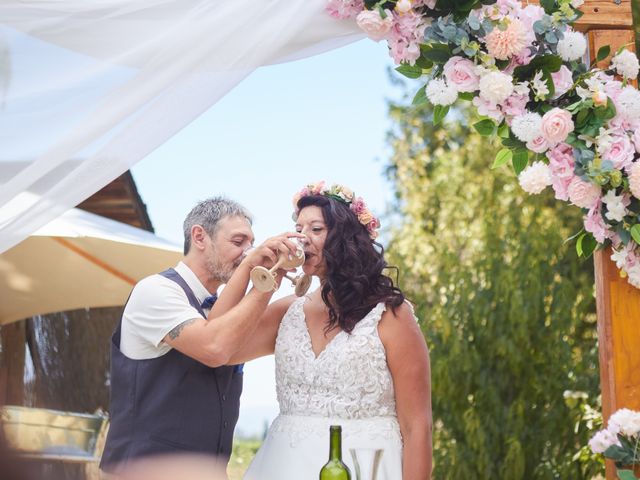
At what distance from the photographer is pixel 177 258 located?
5375mm

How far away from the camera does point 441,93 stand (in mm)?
3119

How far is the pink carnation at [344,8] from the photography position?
3.09 m

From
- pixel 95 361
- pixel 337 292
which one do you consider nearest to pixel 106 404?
pixel 95 361

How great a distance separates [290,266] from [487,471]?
3786mm

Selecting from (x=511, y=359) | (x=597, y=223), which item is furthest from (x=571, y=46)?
(x=511, y=359)

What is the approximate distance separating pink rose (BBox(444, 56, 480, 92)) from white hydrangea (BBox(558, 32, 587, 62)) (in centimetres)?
30

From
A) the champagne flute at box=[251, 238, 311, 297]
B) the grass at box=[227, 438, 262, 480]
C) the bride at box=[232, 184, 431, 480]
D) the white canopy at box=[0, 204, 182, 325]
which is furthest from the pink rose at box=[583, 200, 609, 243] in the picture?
the grass at box=[227, 438, 262, 480]

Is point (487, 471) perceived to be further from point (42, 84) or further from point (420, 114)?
point (420, 114)

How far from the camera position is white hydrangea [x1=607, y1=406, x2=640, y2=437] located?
9.74 feet

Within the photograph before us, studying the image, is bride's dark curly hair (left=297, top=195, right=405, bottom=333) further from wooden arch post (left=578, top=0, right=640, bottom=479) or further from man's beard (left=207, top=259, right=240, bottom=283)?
wooden arch post (left=578, top=0, right=640, bottom=479)

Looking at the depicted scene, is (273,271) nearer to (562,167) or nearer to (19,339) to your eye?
(562,167)

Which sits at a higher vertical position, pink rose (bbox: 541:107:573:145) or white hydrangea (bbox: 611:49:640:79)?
white hydrangea (bbox: 611:49:640:79)

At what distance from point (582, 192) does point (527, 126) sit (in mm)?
280

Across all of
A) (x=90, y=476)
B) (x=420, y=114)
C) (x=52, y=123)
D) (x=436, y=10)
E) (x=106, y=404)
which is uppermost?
(x=420, y=114)
